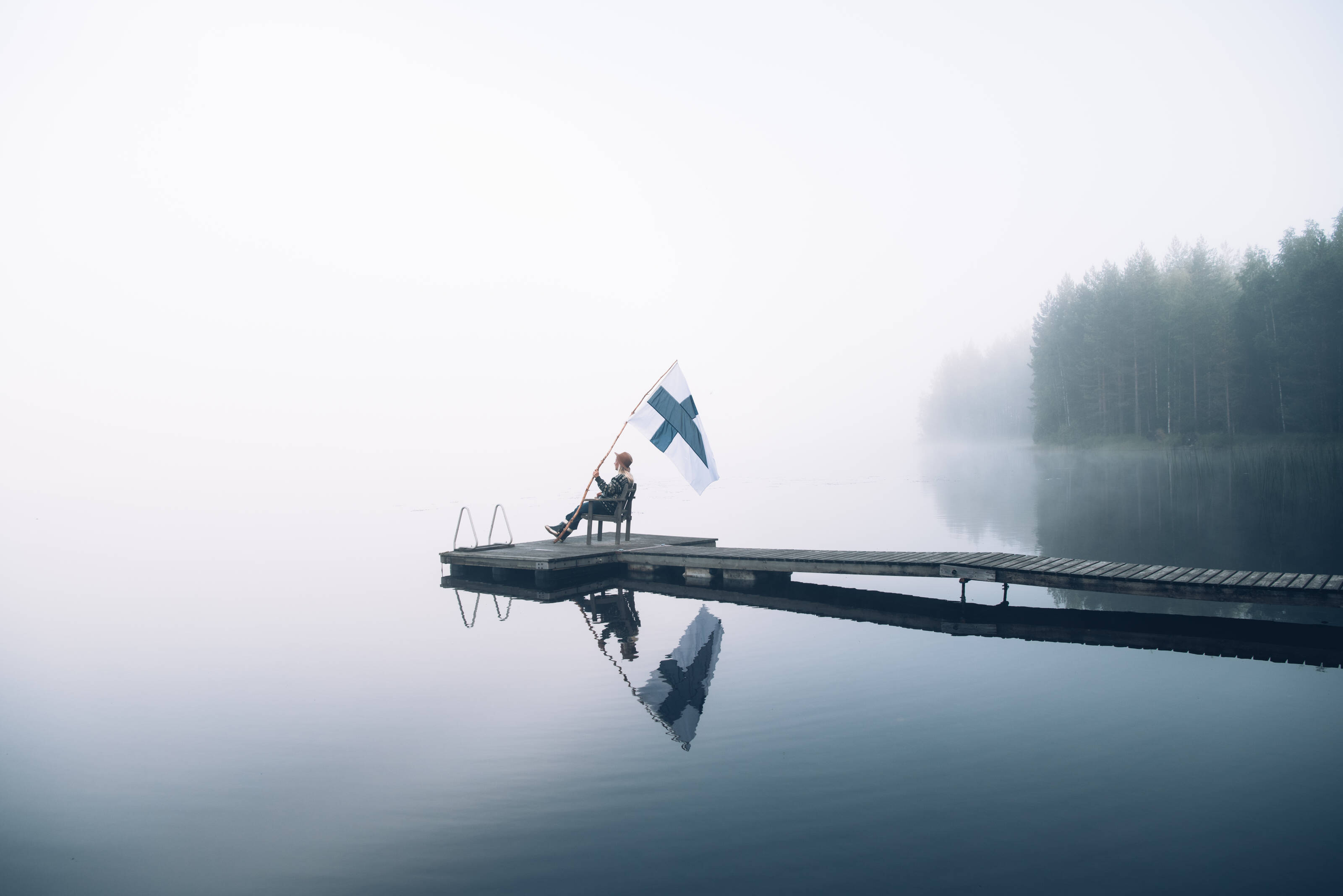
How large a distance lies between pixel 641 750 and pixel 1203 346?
60.7m

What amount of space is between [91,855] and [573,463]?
8339cm

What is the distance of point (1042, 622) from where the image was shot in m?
12.7

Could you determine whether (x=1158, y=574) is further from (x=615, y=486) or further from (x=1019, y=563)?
(x=615, y=486)

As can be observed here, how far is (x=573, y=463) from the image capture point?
88875mm

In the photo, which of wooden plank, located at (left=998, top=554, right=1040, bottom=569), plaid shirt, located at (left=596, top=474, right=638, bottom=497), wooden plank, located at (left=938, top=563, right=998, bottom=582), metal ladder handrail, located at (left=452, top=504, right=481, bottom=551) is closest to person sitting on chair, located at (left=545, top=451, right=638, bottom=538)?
plaid shirt, located at (left=596, top=474, right=638, bottom=497)

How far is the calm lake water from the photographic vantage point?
5352mm

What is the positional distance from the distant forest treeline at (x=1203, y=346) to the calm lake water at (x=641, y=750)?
1468 inches

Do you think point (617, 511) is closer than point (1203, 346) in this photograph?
Yes

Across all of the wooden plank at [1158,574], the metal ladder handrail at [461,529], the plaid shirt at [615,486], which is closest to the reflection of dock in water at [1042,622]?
the wooden plank at [1158,574]

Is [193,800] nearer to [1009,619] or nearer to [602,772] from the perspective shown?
[602,772]

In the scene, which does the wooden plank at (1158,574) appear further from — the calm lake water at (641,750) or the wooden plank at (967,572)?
the wooden plank at (967,572)

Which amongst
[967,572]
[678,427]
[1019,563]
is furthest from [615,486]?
[1019,563]

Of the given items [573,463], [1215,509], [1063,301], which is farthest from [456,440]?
[1215,509]

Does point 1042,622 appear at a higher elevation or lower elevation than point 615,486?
lower
